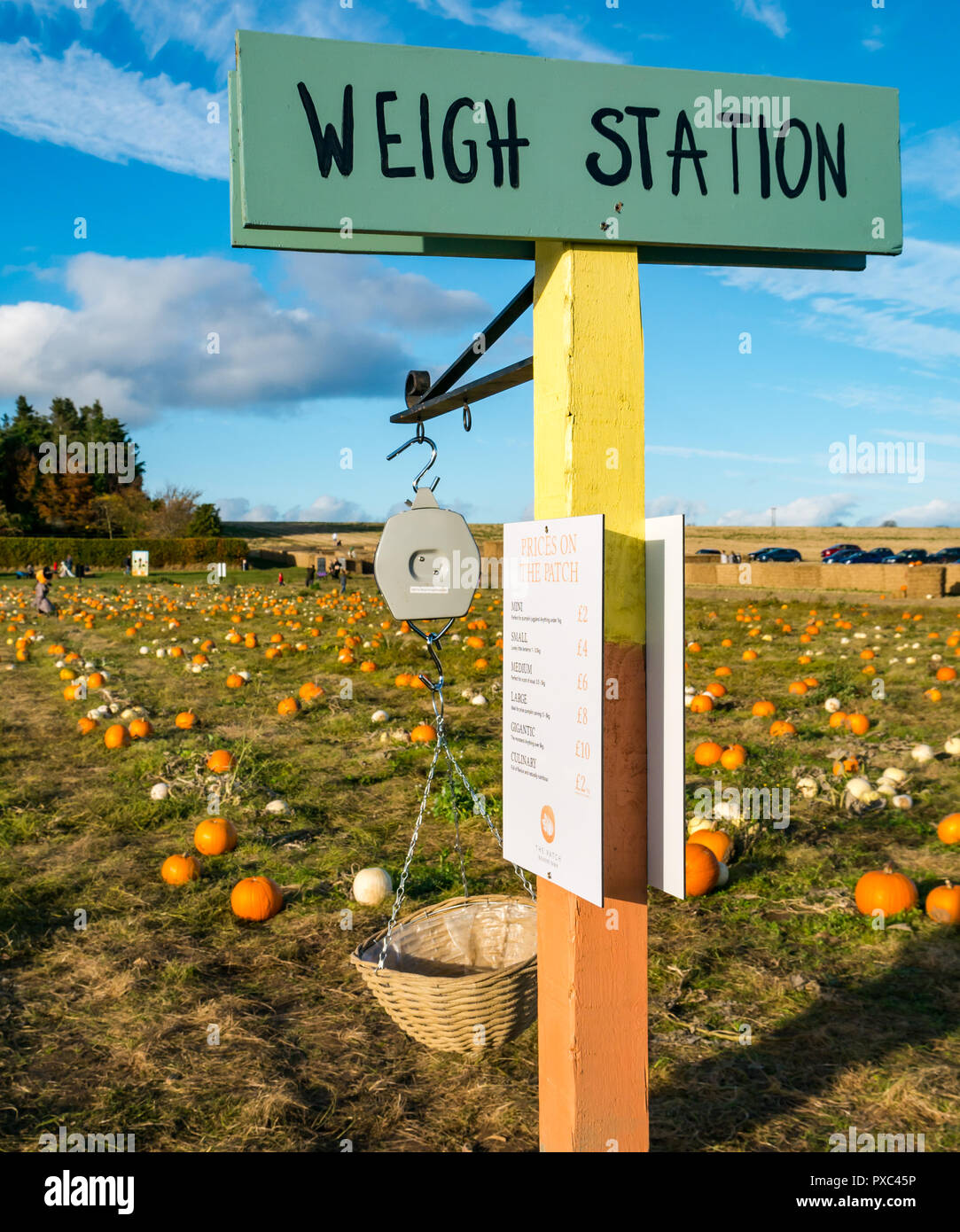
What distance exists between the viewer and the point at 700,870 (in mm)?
5508

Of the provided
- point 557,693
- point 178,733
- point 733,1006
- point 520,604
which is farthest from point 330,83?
point 178,733

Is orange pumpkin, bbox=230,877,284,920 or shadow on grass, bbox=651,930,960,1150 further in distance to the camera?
orange pumpkin, bbox=230,877,284,920

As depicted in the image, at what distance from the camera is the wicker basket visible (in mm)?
3668

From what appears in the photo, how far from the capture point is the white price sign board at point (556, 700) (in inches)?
88.9

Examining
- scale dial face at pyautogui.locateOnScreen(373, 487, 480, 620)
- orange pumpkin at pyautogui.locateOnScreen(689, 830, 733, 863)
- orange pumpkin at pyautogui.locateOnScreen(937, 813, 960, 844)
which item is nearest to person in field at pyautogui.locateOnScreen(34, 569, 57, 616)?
orange pumpkin at pyautogui.locateOnScreen(689, 830, 733, 863)

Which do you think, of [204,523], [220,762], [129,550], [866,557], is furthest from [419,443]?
[204,523]

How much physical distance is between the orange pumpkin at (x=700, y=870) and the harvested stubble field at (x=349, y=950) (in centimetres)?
17

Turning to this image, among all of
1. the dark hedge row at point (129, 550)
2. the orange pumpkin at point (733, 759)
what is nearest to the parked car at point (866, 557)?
the dark hedge row at point (129, 550)

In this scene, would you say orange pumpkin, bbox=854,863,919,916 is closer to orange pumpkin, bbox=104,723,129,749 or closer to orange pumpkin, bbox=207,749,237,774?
orange pumpkin, bbox=207,749,237,774

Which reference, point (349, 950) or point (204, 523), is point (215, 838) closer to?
point (349, 950)

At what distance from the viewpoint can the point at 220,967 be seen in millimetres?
4895

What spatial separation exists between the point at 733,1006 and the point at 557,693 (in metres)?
2.75

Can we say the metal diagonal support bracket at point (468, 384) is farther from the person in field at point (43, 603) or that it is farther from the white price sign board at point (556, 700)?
the person in field at point (43, 603)

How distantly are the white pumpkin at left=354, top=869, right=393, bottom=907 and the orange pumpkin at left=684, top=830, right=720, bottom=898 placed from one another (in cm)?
185
